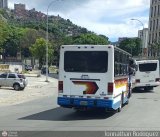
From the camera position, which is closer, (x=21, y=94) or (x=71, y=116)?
(x=71, y=116)

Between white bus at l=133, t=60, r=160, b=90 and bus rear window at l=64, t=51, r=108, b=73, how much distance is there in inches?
770

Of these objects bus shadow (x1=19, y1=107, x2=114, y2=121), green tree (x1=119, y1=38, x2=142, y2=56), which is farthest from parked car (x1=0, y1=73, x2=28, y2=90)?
green tree (x1=119, y1=38, x2=142, y2=56)

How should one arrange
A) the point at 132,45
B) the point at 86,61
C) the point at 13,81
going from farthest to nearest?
the point at 132,45 → the point at 13,81 → the point at 86,61

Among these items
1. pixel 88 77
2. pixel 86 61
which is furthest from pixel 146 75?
pixel 88 77

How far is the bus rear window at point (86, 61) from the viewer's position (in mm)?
17812

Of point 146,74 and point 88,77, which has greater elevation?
point 88,77

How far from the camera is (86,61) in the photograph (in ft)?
59.4

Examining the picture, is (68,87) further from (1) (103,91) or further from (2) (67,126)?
(2) (67,126)

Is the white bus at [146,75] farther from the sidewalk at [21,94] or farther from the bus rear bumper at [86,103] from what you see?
the bus rear bumper at [86,103]

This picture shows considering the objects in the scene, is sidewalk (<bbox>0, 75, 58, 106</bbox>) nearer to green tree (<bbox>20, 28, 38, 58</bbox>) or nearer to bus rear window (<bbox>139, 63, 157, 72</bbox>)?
bus rear window (<bbox>139, 63, 157, 72</bbox>)

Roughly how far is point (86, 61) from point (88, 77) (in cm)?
68

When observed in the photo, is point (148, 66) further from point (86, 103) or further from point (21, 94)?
point (86, 103)

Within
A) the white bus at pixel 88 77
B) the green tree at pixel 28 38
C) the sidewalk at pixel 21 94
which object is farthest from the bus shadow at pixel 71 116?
the green tree at pixel 28 38

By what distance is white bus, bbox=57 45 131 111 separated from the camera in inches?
696
